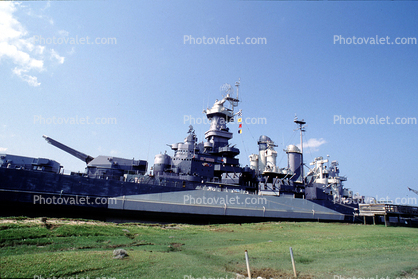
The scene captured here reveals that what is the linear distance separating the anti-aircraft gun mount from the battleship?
95mm

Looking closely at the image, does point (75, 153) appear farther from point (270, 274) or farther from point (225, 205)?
point (270, 274)

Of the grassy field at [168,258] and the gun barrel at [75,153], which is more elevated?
the gun barrel at [75,153]

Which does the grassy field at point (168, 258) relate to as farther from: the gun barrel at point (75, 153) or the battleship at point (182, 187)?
the gun barrel at point (75, 153)

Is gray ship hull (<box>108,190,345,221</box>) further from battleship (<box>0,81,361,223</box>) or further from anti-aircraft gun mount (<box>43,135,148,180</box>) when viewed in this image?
anti-aircraft gun mount (<box>43,135,148,180</box>)

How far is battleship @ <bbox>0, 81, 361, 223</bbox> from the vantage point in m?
18.0

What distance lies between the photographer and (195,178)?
25.0 meters

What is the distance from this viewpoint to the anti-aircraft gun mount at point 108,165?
2334 centimetres

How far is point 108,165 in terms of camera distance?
23500 millimetres

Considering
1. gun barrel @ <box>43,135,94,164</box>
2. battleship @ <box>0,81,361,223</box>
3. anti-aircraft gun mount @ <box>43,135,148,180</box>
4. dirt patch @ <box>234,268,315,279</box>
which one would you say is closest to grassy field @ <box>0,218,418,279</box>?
dirt patch @ <box>234,268,315,279</box>

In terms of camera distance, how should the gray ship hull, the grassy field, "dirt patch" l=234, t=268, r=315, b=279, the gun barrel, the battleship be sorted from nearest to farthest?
the grassy field → "dirt patch" l=234, t=268, r=315, b=279 → the battleship → the gray ship hull → the gun barrel

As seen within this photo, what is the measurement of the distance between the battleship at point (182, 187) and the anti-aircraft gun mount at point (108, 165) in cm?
9

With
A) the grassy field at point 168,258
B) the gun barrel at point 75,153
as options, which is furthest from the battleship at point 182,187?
the grassy field at point 168,258

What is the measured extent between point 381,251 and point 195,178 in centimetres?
1813

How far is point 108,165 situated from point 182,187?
25.9 ft
